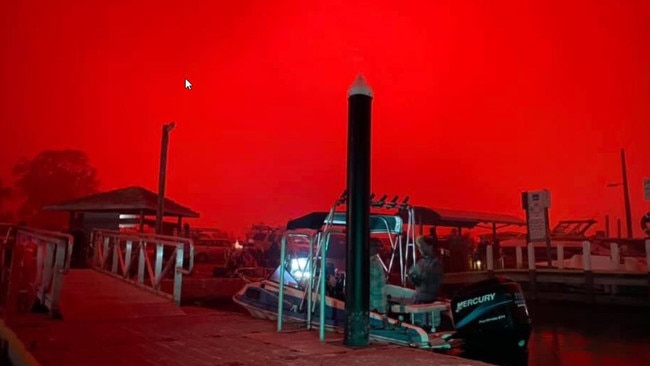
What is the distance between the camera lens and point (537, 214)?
1795cm

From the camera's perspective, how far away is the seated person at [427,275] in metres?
8.17

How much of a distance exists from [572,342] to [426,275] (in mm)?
3859

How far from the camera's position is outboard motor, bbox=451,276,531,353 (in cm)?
730

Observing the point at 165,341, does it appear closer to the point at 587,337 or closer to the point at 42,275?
the point at 42,275

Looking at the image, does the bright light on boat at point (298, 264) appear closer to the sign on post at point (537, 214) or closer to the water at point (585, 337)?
the water at point (585, 337)

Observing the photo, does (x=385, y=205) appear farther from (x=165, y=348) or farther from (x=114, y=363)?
(x=114, y=363)

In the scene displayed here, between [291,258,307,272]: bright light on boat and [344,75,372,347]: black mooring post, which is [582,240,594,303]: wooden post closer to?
[291,258,307,272]: bright light on boat

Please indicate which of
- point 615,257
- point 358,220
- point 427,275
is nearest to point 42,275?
point 358,220

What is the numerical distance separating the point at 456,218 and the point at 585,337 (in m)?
17.9

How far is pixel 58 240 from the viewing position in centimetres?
764

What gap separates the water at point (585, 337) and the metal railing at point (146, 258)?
3133 mm

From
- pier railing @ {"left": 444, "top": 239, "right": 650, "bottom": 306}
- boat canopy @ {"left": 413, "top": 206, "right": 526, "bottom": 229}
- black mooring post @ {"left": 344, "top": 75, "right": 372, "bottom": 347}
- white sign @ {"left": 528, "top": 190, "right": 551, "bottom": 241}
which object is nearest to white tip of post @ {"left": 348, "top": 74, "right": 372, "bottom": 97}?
A: black mooring post @ {"left": 344, "top": 75, "right": 372, "bottom": 347}

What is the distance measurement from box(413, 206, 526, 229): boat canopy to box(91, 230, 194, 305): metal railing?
14.3m

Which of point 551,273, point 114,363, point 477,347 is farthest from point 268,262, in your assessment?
point 114,363
